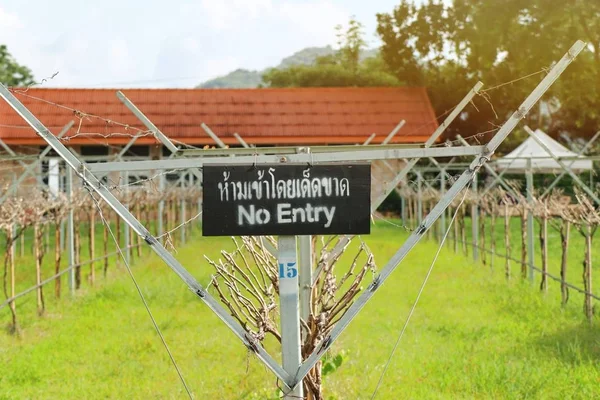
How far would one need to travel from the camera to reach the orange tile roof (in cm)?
2791

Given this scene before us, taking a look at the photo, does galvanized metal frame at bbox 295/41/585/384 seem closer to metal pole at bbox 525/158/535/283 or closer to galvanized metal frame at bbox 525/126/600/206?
galvanized metal frame at bbox 525/126/600/206

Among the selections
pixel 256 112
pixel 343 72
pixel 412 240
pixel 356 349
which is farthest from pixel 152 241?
pixel 343 72

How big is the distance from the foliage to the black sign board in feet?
87.0

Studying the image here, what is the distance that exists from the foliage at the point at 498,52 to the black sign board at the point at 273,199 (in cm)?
2652

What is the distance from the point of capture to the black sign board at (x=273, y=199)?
3779 mm

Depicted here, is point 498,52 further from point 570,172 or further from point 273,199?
point 273,199

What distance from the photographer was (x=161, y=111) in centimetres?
2917

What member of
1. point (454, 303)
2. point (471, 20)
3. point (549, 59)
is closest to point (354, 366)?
point (454, 303)

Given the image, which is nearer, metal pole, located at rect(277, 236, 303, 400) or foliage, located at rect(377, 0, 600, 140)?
metal pole, located at rect(277, 236, 303, 400)

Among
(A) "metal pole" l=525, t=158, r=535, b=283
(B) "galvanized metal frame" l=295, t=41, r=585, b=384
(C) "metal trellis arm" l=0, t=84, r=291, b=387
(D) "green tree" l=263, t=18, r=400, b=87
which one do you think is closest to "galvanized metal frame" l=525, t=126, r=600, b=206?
(A) "metal pole" l=525, t=158, r=535, b=283

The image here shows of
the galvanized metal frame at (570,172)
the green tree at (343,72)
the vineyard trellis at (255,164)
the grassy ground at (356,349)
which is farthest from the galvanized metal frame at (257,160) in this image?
the green tree at (343,72)

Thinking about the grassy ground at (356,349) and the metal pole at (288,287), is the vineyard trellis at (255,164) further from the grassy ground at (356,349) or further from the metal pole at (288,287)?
the grassy ground at (356,349)

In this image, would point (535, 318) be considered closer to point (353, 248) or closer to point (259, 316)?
point (259, 316)

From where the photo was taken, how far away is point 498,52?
32.7m
